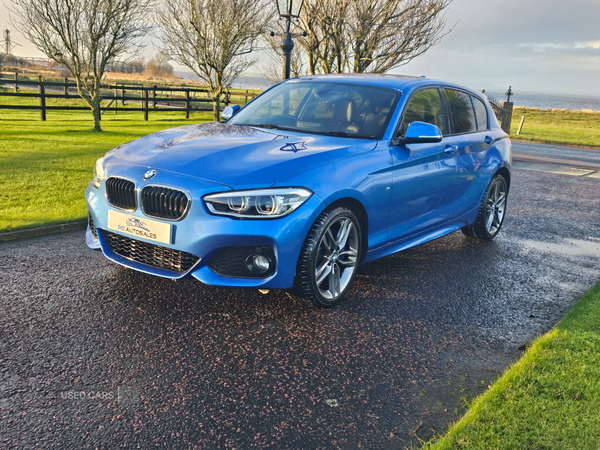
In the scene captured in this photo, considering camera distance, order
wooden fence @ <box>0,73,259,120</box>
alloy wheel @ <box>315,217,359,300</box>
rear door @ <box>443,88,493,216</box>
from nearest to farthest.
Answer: alloy wheel @ <box>315,217,359,300</box>
rear door @ <box>443,88,493,216</box>
wooden fence @ <box>0,73,259,120</box>

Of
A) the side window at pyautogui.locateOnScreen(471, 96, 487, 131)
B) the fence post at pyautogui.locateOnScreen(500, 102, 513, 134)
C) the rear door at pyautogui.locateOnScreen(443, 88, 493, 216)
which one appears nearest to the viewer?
the rear door at pyautogui.locateOnScreen(443, 88, 493, 216)

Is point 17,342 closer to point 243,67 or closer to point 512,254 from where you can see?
point 512,254

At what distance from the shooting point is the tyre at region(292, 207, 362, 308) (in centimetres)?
368

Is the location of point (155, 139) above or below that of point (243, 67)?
below

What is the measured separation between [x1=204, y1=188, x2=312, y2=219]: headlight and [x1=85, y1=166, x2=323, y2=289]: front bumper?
0.12 ft

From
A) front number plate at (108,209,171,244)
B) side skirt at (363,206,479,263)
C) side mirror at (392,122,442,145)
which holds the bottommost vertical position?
side skirt at (363,206,479,263)

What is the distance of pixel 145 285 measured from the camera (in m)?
4.21

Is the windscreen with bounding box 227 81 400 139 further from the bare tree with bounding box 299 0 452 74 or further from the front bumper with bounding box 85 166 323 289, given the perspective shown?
the bare tree with bounding box 299 0 452 74

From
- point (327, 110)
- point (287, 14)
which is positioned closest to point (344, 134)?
point (327, 110)

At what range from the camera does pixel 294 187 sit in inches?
138

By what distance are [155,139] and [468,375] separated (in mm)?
2894

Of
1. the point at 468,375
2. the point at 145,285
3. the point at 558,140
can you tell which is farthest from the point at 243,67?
the point at 468,375

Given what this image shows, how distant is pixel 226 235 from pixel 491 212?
4.09m

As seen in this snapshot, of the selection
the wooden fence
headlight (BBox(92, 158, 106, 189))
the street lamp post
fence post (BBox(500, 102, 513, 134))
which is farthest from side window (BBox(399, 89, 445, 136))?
fence post (BBox(500, 102, 513, 134))
